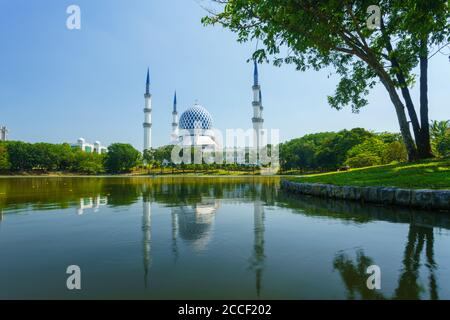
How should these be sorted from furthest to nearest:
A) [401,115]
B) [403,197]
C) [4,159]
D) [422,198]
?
[4,159], [401,115], [403,197], [422,198]

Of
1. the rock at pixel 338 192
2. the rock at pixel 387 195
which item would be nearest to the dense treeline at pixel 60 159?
the rock at pixel 338 192

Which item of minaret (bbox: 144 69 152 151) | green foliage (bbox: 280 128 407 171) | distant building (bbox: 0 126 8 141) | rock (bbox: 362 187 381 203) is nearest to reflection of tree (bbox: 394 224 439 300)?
rock (bbox: 362 187 381 203)

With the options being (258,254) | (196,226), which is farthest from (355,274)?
(196,226)

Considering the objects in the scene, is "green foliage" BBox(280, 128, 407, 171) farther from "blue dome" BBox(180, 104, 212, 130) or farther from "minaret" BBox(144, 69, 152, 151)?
"minaret" BBox(144, 69, 152, 151)

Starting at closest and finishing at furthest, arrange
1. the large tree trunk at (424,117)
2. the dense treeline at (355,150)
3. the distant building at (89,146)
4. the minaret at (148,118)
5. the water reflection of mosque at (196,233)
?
the water reflection of mosque at (196,233) < the large tree trunk at (424,117) < the dense treeline at (355,150) < the minaret at (148,118) < the distant building at (89,146)

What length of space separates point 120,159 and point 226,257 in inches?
3166

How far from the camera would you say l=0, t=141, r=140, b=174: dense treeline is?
75562mm

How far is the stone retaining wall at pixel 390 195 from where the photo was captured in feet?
27.1

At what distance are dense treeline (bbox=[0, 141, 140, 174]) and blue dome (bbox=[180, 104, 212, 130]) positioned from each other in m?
25.3

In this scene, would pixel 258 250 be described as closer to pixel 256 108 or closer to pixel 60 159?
pixel 60 159

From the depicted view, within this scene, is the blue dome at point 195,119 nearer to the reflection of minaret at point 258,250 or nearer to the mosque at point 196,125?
the mosque at point 196,125

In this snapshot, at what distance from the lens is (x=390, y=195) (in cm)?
962
